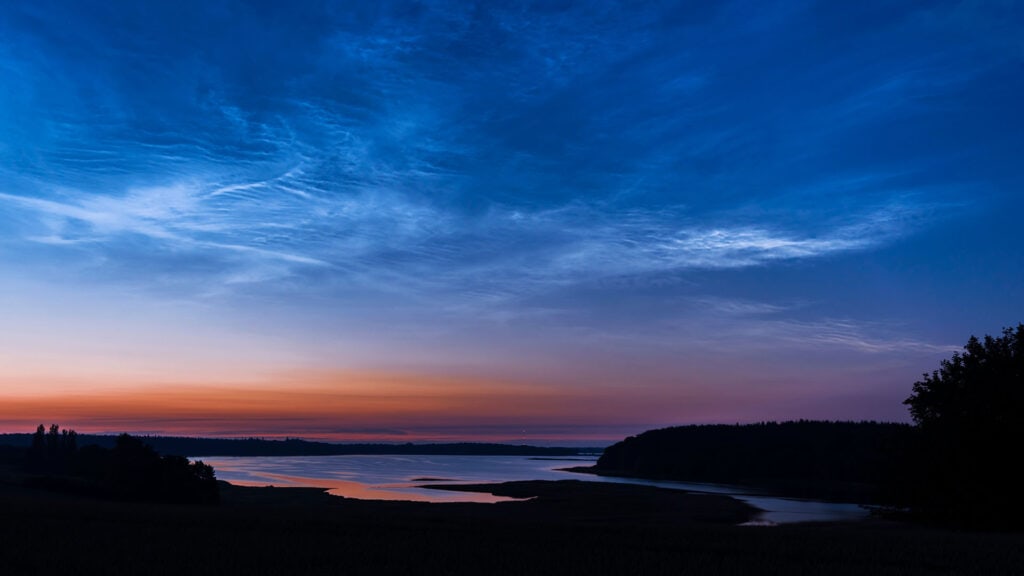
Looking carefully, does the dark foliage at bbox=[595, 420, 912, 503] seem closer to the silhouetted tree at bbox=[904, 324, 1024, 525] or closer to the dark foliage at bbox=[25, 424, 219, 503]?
the silhouetted tree at bbox=[904, 324, 1024, 525]

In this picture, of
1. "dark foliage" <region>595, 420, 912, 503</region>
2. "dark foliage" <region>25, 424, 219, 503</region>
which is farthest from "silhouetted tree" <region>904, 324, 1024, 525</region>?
"dark foliage" <region>595, 420, 912, 503</region>

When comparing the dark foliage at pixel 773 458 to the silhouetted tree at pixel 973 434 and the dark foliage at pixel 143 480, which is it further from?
the dark foliage at pixel 143 480

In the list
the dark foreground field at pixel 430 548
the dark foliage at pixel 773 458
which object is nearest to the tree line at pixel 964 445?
the dark foreground field at pixel 430 548

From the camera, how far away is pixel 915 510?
4219 centimetres

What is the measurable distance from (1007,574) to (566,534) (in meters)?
13.0

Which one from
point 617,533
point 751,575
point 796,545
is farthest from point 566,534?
point 751,575

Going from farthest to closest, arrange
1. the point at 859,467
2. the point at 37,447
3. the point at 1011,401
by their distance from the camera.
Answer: the point at 859,467 → the point at 37,447 → the point at 1011,401

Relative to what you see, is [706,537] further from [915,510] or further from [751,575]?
[915,510]

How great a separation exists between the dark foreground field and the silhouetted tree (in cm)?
1146

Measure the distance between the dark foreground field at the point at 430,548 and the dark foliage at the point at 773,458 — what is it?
7521 centimetres

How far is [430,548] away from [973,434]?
1210 inches

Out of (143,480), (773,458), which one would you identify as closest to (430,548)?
(143,480)

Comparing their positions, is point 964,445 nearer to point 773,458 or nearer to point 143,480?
point 143,480

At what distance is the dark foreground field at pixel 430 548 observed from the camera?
19.1m
